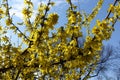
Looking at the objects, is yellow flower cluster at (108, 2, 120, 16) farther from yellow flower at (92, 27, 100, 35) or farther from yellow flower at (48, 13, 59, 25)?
yellow flower at (48, 13, 59, 25)

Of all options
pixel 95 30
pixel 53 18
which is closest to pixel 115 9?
pixel 95 30

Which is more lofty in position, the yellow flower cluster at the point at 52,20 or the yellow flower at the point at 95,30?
the yellow flower cluster at the point at 52,20

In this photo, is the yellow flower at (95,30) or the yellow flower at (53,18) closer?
the yellow flower at (95,30)

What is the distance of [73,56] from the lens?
419 centimetres

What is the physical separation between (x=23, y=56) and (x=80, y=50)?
1153 mm

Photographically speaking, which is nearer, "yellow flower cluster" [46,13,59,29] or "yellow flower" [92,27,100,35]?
"yellow flower" [92,27,100,35]

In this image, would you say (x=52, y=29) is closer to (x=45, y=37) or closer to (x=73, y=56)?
(x=45, y=37)

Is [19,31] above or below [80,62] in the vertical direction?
above

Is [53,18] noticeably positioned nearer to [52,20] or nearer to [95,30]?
[52,20]

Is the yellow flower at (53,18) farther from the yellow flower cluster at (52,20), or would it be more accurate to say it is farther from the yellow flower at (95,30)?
the yellow flower at (95,30)

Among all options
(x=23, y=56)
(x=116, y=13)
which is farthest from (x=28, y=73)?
(x=116, y=13)

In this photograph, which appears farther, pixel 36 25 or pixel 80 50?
pixel 36 25

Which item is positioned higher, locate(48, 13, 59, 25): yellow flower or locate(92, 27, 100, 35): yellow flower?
locate(48, 13, 59, 25): yellow flower

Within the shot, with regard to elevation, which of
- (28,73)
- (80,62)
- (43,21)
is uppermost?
(43,21)
